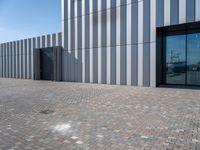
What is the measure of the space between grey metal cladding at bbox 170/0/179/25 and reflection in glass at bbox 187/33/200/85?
71.4 inches

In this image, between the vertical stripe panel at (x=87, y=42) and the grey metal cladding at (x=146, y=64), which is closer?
the grey metal cladding at (x=146, y=64)

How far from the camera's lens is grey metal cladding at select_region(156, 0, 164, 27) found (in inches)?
544

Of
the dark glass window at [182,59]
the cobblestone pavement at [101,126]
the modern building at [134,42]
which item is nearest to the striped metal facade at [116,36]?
the modern building at [134,42]

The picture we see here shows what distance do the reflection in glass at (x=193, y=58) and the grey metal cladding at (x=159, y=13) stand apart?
87.2 inches

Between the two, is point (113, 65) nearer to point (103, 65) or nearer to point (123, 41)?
point (103, 65)

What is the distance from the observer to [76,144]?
4.42m

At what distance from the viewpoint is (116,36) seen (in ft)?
52.1

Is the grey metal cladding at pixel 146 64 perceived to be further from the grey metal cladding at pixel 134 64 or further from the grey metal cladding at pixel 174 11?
the grey metal cladding at pixel 174 11

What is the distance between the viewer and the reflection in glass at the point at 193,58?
14.2 m

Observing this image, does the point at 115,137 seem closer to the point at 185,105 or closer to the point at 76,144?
the point at 76,144

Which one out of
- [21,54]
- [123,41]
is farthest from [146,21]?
[21,54]

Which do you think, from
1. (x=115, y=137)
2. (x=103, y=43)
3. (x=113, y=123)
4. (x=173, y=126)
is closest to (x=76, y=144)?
(x=115, y=137)

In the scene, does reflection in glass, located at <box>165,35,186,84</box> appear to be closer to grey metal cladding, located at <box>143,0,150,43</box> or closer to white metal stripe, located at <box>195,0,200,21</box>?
grey metal cladding, located at <box>143,0,150,43</box>

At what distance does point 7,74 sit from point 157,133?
25009 mm
